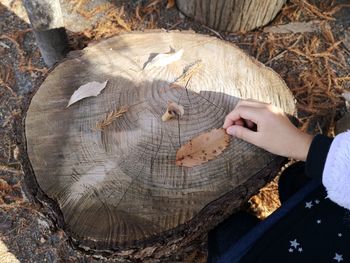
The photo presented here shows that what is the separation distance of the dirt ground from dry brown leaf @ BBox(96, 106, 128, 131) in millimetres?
696

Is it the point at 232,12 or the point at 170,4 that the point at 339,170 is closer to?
the point at 232,12

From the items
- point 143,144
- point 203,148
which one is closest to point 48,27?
point 143,144

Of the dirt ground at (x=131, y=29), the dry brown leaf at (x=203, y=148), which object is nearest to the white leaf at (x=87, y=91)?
the dry brown leaf at (x=203, y=148)

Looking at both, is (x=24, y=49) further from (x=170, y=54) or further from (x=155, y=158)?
(x=155, y=158)

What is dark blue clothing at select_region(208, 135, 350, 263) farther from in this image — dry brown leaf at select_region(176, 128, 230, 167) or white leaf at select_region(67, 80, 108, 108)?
white leaf at select_region(67, 80, 108, 108)

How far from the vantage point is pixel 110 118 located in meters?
1.29

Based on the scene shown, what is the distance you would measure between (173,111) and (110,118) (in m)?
0.20

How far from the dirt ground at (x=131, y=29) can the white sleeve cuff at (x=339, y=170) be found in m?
0.69

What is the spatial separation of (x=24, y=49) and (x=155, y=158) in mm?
1447

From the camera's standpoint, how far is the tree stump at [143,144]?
3.78 feet

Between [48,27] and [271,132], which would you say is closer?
[271,132]

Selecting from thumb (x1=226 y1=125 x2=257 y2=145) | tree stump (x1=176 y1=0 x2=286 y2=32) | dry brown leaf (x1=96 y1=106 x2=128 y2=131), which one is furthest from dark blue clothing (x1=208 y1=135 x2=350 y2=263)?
tree stump (x1=176 y1=0 x2=286 y2=32)

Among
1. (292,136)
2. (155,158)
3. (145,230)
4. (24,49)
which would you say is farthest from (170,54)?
(24,49)

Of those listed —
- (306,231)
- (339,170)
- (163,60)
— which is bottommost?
(306,231)
